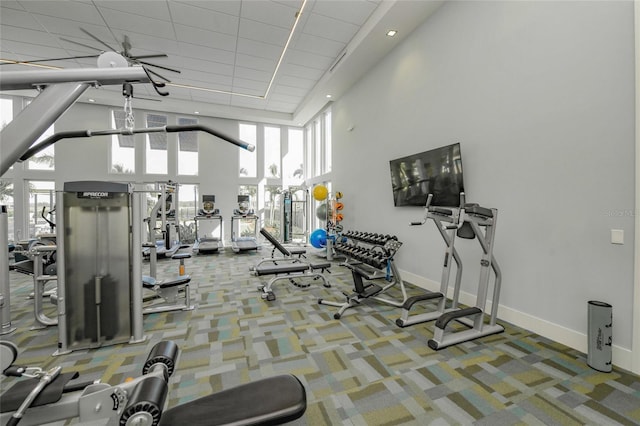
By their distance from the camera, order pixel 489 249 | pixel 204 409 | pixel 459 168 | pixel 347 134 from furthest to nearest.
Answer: pixel 347 134, pixel 459 168, pixel 489 249, pixel 204 409

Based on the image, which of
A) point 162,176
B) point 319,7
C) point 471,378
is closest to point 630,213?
point 471,378

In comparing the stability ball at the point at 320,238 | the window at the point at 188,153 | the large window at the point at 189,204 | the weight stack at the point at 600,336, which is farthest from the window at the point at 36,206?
the weight stack at the point at 600,336

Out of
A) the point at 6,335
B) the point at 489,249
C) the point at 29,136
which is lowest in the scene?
the point at 6,335

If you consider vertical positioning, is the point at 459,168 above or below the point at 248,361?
above

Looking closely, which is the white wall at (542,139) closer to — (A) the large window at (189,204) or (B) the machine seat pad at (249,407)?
(B) the machine seat pad at (249,407)

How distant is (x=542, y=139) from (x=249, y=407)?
129 inches

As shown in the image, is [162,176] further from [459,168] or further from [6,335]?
[459,168]

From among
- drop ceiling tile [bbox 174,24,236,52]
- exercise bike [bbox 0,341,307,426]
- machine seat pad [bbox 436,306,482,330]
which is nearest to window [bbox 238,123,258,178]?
drop ceiling tile [bbox 174,24,236,52]

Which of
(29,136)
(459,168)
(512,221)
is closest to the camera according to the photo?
(29,136)

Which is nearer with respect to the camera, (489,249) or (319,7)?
(489,249)

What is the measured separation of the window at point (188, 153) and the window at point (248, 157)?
1.51 metres

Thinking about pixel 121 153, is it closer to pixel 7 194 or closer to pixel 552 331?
pixel 7 194

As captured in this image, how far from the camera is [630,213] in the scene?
2072 millimetres

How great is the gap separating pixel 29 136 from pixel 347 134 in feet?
20.5
